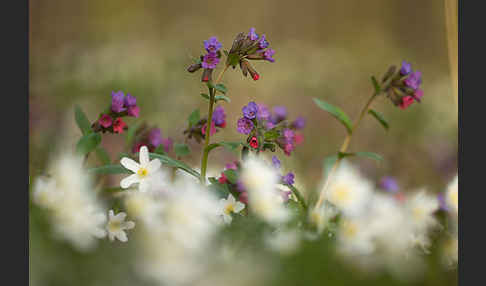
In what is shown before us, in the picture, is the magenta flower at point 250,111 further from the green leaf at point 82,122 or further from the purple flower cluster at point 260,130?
the green leaf at point 82,122

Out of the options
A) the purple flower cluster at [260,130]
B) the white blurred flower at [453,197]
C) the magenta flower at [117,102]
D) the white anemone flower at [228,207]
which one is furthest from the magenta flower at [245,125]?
the white blurred flower at [453,197]

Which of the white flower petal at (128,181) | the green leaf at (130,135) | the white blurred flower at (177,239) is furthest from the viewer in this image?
the green leaf at (130,135)

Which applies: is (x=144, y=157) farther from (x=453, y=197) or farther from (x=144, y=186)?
(x=453, y=197)

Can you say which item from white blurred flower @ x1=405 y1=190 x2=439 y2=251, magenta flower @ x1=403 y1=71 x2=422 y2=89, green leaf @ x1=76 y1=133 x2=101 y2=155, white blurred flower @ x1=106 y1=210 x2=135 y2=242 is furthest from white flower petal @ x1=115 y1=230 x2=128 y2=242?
magenta flower @ x1=403 y1=71 x2=422 y2=89

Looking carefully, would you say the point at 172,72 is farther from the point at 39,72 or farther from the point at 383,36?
the point at 383,36

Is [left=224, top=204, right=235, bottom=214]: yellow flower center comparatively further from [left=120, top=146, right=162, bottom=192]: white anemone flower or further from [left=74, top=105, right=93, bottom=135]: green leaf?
[left=74, top=105, right=93, bottom=135]: green leaf

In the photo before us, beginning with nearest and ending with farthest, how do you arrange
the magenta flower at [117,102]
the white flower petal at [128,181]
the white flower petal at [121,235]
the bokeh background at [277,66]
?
the white flower petal at [121,235]
the white flower petal at [128,181]
the magenta flower at [117,102]
the bokeh background at [277,66]
